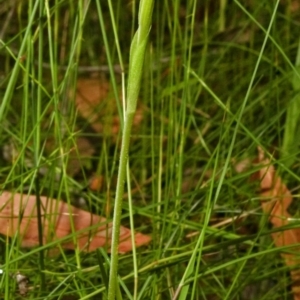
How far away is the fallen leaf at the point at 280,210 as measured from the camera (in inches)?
40.8

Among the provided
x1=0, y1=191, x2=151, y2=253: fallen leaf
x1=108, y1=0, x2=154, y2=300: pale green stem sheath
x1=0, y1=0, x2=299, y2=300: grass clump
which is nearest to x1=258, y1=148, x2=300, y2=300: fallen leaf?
x1=0, y1=0, x2=299, y2=300: grass clump

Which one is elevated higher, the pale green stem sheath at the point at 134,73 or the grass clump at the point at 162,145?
the pale green stem sheath at the point at 134,73

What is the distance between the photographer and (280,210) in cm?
115

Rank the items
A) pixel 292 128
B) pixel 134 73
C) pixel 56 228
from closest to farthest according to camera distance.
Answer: pixel 134 73
pixel 56 228
pixel 292 128

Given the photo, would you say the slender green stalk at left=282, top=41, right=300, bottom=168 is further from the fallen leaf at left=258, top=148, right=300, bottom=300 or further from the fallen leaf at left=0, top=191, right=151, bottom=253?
the fallen leaf at left=0, top=191, right=151, bottom=253

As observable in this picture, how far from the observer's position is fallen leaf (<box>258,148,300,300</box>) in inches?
40.8

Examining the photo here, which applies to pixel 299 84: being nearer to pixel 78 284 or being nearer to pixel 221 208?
pixel 221 208

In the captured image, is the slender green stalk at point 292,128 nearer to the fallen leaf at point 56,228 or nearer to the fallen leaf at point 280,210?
the fallen leaf at point 280,210

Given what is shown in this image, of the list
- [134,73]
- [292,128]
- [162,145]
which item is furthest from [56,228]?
[134,73]

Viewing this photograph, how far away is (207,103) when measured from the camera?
1.51 meters

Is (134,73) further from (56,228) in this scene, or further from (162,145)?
(162,145)

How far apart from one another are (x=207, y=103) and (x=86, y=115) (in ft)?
0.82

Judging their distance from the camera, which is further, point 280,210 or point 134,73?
point 280,210

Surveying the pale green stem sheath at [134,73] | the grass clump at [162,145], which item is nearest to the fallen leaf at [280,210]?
the grass clump at [162,145]
